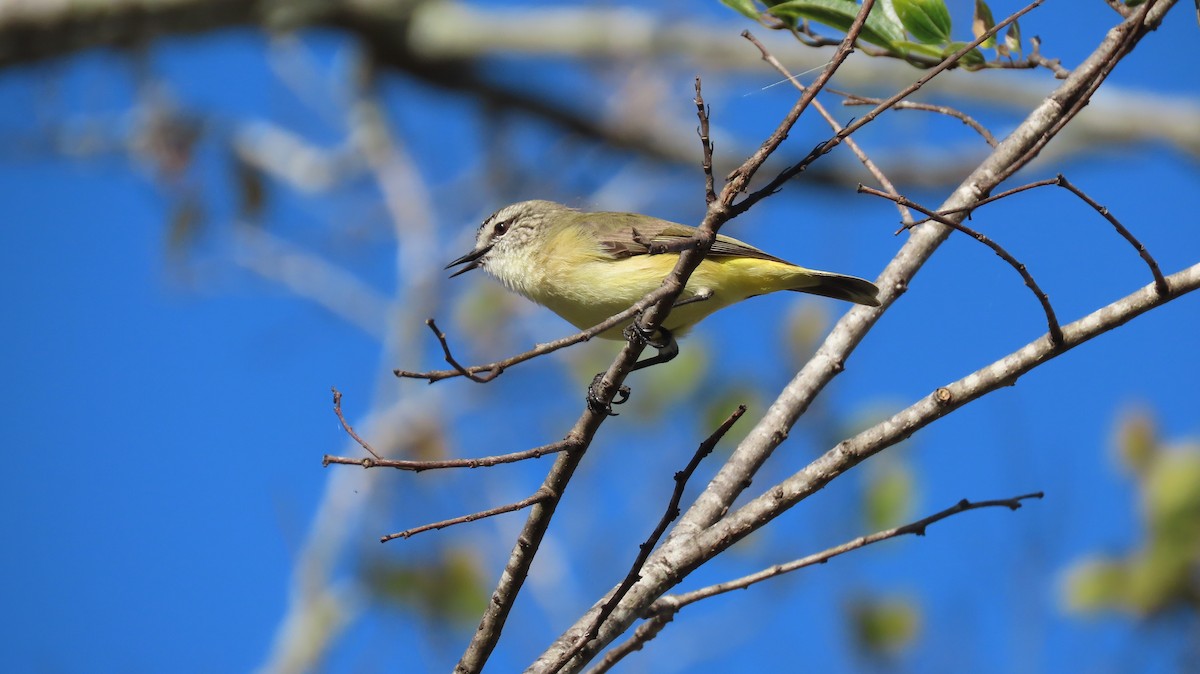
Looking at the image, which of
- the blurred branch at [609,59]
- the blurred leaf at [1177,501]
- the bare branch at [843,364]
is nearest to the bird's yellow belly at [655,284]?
the bare branch at [843,364]

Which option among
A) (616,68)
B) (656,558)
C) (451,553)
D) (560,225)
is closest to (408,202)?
(616,68)

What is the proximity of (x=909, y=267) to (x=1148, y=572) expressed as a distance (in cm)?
242

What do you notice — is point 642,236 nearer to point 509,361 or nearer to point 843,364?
point 843,364

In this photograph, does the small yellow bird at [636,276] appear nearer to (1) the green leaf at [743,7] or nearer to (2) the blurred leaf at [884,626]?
(1) the green leaf at [743,7]

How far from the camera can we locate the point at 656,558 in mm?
2777

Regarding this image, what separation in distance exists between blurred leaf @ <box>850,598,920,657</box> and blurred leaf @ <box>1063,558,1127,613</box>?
3.38ft

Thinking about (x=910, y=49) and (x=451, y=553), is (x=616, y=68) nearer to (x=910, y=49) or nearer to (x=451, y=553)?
(x=451, y=553)

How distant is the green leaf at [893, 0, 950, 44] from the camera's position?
2.97 meters

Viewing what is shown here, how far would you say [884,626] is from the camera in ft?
19.4

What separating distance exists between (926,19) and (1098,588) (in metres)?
3.13

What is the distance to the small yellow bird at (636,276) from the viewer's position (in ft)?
13.0

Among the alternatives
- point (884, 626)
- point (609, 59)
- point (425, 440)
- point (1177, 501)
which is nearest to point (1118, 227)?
point (1177, 501)

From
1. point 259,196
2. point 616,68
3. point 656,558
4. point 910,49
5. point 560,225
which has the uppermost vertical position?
point 616,68

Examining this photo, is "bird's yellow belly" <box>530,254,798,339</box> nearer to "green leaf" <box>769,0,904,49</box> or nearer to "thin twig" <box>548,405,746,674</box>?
"green leaf" <box>769,0,904,49</box>
